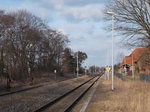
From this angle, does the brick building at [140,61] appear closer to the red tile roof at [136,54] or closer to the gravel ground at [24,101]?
the red tile roof at [136,54]

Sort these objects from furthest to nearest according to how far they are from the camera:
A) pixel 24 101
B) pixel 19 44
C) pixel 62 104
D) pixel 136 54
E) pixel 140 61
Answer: pixel 136 54 < pixel 140 61 < pixel 19 44 < pixel 24 101 < pixel 62 104

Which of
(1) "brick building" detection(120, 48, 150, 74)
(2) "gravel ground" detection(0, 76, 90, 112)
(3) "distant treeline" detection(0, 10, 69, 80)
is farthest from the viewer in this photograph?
(3) "distant treeline" detection(0, 10, 69, 80)

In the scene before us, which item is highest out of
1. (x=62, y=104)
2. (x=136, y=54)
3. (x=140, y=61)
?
(x=136, y=54)

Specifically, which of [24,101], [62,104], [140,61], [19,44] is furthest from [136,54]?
[24,101]

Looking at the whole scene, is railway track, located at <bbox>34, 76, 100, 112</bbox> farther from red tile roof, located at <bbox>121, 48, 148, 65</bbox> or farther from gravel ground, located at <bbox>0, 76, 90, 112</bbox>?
red tile roof, located at <bbox>121, 48, 148, 65</bbox>

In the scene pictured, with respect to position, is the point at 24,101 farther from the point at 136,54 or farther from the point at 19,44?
the point at 136,54

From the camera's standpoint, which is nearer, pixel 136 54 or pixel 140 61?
pixel 140 61

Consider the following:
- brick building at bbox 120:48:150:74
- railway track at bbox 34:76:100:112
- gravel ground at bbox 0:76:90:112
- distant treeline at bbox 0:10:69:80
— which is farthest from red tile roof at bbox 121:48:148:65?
distant treeline at bbox 0:10:69:80

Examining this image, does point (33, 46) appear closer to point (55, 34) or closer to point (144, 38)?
point (55, 34)

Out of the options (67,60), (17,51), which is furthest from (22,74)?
(67,60)

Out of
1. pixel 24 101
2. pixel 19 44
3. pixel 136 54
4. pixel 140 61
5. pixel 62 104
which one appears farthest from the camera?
pixel 136 54

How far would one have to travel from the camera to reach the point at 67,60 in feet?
326

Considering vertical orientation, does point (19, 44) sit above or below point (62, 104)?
above

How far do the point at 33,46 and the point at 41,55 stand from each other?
1228 cm
